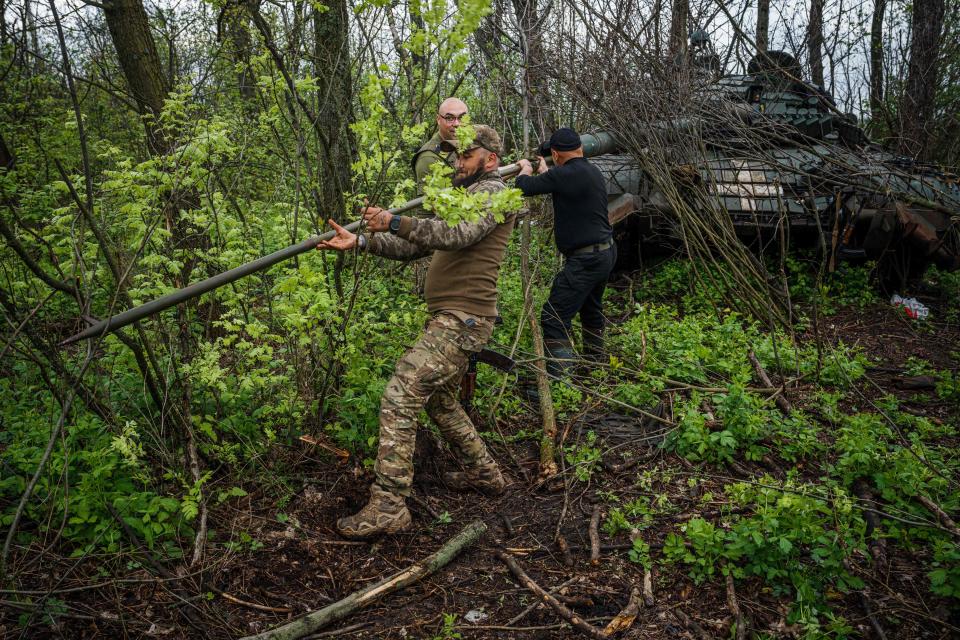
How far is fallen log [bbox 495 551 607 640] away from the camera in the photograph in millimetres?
2746

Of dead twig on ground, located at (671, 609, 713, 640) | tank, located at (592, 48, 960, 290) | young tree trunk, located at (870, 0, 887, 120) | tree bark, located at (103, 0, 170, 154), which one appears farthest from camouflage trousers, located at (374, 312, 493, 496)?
young tree trunk, located at (870, 0, 887, 120)

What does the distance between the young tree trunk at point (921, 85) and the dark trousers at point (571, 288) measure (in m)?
5.26

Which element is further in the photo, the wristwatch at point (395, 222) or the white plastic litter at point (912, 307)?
the white plastic litter at point (912, 307)

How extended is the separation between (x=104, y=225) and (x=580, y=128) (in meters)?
4.56

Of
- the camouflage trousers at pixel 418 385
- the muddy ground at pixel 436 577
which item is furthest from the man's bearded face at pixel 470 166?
the muddy ground at pixel 436 577

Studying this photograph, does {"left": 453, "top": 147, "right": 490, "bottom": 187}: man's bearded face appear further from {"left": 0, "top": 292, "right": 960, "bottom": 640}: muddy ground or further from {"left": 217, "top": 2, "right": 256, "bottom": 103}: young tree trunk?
{"left": 0, "top": 292, "right": 960, "bottom": 640}: muddy ground

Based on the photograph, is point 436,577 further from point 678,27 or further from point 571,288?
point 678,27

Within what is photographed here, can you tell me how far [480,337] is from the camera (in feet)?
12.1

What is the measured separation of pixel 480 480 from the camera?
3924 millimetres

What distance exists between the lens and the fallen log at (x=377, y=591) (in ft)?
8.87

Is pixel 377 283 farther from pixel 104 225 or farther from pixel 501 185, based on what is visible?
pixel 104 225

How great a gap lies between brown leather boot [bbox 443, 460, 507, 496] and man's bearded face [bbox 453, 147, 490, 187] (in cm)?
170

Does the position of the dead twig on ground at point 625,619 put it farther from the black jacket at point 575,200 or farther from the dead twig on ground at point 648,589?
the black jacket at point 575,200

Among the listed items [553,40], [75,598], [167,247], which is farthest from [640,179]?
[75,598]
